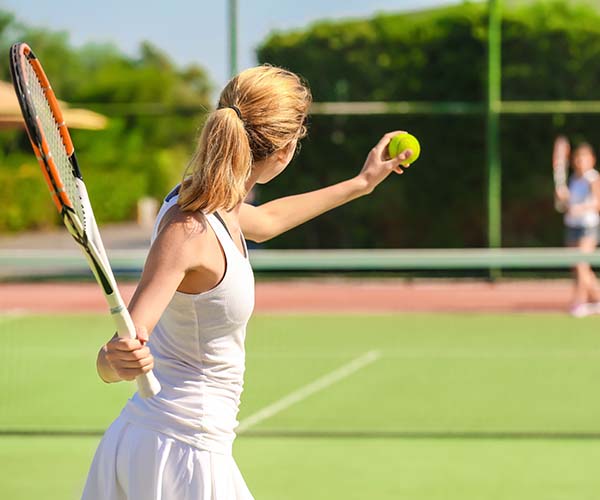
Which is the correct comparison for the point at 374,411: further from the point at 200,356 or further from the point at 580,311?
the point at 580,311

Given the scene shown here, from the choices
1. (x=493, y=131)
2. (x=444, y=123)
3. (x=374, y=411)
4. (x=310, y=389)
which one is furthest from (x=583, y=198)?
(x=374, y=411)

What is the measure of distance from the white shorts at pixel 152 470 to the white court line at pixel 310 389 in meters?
3.45

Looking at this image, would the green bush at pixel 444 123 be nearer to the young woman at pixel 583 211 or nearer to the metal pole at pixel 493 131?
the metal pole at pixel 493 131

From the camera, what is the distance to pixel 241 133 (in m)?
2.68

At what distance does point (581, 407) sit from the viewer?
6.88 metres

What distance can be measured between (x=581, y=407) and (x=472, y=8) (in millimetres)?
8630

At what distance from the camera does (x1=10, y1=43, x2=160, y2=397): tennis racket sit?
245 cm

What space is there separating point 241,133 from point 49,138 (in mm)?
397

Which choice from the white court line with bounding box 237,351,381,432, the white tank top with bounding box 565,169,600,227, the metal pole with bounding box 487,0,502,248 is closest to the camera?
the white court line with bounding box 237,351,381,432

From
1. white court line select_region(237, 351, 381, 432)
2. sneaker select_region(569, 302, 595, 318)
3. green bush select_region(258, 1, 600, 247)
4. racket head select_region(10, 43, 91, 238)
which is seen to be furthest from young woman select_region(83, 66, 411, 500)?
green bush select_region(258, 1, 600, 247)

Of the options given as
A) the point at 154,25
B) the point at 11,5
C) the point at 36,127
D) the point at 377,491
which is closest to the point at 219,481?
the point at 36,127

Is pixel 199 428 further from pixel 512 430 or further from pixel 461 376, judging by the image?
pixel 461 376

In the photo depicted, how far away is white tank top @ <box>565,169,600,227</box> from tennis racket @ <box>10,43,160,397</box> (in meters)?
9.31

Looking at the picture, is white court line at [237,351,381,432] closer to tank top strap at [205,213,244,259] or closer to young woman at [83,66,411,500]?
young woman at [83,66,411,500]
